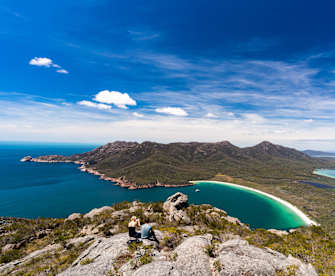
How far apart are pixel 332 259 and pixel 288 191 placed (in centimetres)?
24266

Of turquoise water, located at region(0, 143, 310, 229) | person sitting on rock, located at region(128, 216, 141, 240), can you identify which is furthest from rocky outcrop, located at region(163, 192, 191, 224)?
turquoise water, located at region(0, 143, 310, 229)

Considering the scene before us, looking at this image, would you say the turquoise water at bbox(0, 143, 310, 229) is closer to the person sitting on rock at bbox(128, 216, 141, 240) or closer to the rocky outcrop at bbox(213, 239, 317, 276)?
the rocky outcrop at bbox(213, 239, 317, 276)

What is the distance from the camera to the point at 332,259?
17359mm

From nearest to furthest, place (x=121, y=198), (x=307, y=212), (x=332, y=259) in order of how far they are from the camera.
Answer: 1. (x=332, y=259)
2. (x=307, y=212)
3. (x=121, y=198)

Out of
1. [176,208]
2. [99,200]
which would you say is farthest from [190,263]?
[99,200]

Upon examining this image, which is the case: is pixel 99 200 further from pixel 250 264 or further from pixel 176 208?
pixel 250 264

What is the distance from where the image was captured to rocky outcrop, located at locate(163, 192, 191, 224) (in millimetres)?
49688

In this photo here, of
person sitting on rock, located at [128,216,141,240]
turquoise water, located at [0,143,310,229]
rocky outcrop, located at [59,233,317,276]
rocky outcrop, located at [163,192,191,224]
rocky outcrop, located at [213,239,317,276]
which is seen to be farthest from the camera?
turquoise water, located at [0,143,310,229]

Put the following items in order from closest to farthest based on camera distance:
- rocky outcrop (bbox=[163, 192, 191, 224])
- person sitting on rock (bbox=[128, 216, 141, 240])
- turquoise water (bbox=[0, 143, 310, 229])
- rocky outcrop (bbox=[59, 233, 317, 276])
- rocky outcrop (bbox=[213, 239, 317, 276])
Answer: rocky outcrop (bbox=[59, 233, 317, 276]), rocky outcrop (bbox=[213, 239, 317, 276]), person sitting on rock (bbox=[128, 216, 141, 240]), rocky outcrop (bbox=[163, 192, 191, 224]), turquoise water (bbox=[0, 143, 310, 229])

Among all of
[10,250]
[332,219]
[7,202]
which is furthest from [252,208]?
[7,202]

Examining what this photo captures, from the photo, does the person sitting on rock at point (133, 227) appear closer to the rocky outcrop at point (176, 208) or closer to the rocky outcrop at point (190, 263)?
the rocky outcrop at point (190, 263)

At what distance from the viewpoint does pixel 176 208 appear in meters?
61.8

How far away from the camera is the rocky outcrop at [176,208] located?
49.7 m

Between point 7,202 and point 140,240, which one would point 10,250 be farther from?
point 7,202
